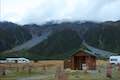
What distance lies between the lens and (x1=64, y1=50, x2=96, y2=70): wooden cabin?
5686 centimetres

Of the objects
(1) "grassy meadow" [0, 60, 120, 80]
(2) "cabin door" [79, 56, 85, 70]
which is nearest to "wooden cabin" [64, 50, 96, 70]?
(2) "cabin door" [79, 56, 85, 70]

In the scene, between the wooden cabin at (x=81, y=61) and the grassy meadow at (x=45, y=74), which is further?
the wooden cabin at (x=81, y=61)

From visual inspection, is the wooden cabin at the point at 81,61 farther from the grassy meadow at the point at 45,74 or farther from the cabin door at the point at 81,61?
the grassy meadow at the point at 45,74

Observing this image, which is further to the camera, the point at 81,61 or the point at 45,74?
the point at 81,61

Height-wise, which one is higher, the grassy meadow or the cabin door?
the cabin door

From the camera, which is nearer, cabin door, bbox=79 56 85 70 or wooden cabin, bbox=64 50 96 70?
wooden cabin, bbox=64 50 96 70

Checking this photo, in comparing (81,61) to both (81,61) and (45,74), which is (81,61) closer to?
(81,61)

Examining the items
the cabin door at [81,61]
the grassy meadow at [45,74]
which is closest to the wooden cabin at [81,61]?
the cabin door at [81,61]

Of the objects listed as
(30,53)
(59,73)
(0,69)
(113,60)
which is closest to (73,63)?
(0,69)

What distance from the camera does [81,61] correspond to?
59.0 meters

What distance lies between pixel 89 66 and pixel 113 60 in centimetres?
3162

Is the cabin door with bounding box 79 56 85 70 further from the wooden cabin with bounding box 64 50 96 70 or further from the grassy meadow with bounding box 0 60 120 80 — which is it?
the grassy meadow with bounding box 0 60 120 80

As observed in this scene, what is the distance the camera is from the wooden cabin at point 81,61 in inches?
2239

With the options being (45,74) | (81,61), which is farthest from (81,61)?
(45,74)
